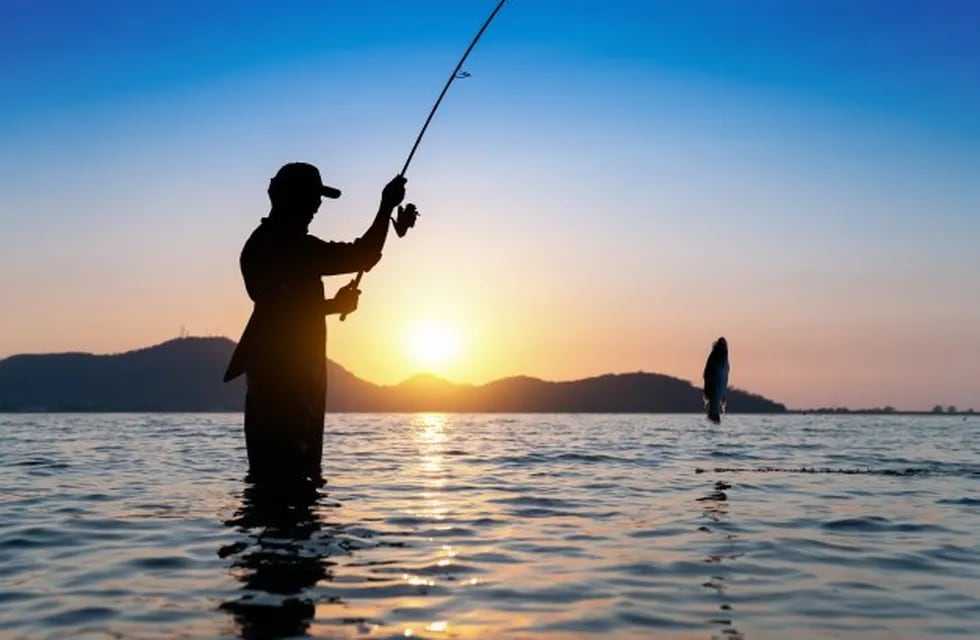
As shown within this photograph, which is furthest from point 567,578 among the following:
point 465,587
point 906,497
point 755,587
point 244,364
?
point 906,497

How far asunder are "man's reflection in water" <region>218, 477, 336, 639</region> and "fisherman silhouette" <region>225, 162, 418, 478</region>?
0.45 m

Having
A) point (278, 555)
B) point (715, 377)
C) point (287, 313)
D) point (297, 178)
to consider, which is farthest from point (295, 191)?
point (715, 377)

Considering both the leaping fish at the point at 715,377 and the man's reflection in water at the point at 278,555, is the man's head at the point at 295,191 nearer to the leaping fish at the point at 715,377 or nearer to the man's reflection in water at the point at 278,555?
the man's reflection in water at the point at 278,555

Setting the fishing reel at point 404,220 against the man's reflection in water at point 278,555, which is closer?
the man's reflection in water at point 278,555

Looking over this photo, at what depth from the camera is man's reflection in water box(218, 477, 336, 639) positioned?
5645 mm

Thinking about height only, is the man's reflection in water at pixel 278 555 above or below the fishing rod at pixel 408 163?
below

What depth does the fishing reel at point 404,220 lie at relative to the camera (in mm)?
11656

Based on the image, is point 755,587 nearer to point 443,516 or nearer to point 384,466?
point 443,516

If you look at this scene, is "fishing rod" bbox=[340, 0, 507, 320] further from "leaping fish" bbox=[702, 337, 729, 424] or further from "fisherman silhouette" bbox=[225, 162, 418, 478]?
"leaping fish" bbox=[702, 337, 729, 424]

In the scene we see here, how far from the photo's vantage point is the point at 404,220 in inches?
459

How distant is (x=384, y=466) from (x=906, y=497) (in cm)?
920

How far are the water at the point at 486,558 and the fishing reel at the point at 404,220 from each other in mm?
3330

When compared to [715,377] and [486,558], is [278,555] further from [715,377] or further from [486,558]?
[715,377]

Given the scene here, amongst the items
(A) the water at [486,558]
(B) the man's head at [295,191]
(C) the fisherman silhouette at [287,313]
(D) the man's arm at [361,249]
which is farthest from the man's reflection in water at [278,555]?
(B) the man's head at [295,191]
